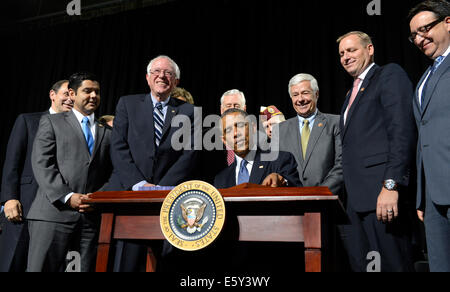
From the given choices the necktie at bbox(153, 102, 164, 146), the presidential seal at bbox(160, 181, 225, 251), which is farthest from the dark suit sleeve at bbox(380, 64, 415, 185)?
the necktie at bbox(153, 102, 164, 146)

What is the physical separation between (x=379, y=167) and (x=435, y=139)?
1.02ft

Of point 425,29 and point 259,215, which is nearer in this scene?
point 259,215

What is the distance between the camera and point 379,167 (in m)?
1.89

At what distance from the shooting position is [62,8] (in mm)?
5844

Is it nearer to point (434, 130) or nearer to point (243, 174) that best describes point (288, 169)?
point (243, 174)

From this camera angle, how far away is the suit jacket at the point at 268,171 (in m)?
2.04

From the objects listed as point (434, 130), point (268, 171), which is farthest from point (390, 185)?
point (268, 171)

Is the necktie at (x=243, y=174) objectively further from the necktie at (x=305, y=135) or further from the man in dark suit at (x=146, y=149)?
→ the necktie at (x=305, y=135)

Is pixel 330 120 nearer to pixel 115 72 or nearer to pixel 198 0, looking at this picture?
pixel 198 0

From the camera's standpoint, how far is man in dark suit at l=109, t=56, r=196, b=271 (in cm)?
207

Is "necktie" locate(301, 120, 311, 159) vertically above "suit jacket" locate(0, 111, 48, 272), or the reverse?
"necktie" locate(301, 120, 311, 159)

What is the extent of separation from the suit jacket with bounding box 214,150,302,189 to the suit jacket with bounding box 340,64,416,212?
9.8 inches

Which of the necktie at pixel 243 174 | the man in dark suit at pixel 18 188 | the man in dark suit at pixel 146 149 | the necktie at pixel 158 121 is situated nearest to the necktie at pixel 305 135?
the necktie at pixel 243 174

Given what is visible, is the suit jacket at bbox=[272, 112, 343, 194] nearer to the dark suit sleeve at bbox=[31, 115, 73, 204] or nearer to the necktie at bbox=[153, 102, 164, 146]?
the necktie at bbox=[153, 102, 164, 146]
